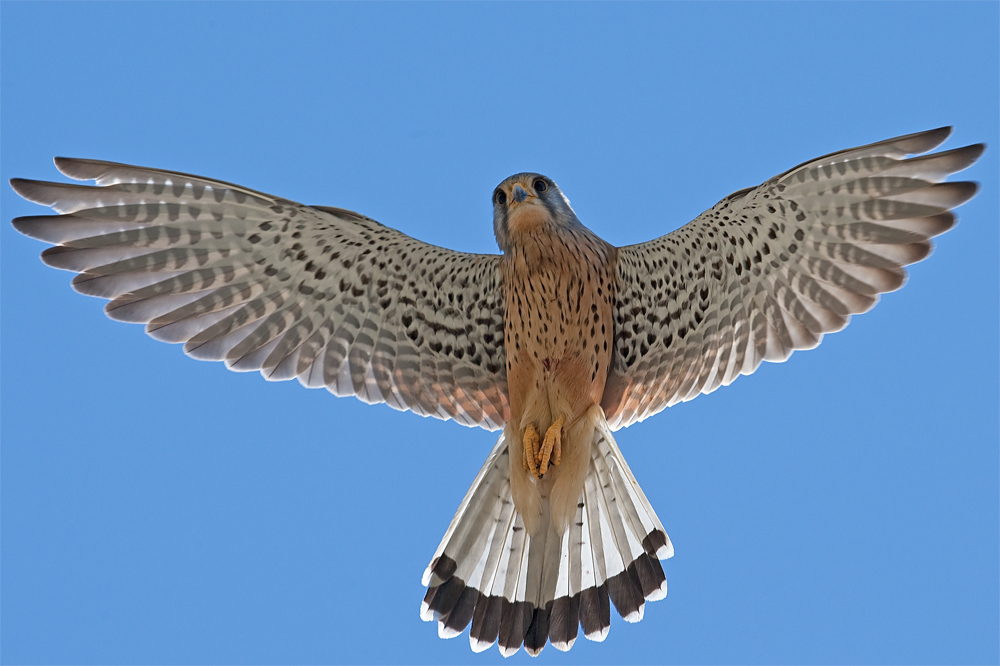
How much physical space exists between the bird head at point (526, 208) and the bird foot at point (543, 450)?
111 cm

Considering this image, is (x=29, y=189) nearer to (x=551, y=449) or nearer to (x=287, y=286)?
(x=287, y=286)

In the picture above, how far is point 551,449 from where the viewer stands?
5809 millimetres

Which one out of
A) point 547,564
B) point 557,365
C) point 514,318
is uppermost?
point 514,318

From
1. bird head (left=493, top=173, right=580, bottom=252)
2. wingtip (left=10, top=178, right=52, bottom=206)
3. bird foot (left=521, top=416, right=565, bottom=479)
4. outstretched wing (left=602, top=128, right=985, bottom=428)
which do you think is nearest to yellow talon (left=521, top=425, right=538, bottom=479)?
bird foot (left=521, top=416, right=565, bottom=479)

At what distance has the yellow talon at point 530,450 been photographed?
5.83 m

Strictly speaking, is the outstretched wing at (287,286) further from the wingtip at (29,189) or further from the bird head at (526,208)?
the bird head at (526,208)

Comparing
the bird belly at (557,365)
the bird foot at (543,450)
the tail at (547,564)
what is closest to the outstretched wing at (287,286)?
the bird belly at (557,365)

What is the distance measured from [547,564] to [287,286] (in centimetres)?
232

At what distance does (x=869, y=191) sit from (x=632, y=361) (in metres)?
1.67

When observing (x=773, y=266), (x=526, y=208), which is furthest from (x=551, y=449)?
(x=773, y=266)

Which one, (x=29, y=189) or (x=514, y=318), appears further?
(x=514, y=318)

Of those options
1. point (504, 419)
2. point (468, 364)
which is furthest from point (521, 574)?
point (468, 364)

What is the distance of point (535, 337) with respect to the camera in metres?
5.81

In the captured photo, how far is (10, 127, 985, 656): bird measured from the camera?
5.60 meters
